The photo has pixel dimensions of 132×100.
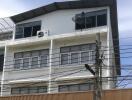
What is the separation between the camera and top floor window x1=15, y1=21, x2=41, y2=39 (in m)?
30.7

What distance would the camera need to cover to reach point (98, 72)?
1647cm

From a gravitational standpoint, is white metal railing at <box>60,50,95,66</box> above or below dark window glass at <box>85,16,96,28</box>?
below

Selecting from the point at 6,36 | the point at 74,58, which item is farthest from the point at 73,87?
the point at 6,36

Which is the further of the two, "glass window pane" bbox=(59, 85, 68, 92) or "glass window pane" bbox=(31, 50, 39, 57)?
"glass window pane" bbox=(31, 50, 39, 57)

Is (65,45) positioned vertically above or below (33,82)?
above

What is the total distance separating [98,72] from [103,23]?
476 inches

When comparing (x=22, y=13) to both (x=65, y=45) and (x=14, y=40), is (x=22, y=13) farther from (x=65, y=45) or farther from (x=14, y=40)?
(x=65, y=45)

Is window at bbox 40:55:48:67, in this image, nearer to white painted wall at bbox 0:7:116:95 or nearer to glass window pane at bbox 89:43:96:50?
white painted wall at bbox 0:7:116:95

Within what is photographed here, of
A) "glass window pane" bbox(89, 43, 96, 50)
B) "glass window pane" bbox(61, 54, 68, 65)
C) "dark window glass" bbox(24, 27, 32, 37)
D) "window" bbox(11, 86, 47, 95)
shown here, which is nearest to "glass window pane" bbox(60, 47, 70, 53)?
"glass window pane" bbox(61, 54, 68, 65)

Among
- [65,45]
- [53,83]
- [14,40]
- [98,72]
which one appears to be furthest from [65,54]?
[98,72]

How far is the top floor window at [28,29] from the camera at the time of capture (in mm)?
30666

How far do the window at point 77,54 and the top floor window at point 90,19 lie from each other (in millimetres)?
1605

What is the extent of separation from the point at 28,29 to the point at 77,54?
5012mm

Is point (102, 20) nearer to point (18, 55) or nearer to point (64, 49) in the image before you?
point (64, 49)
